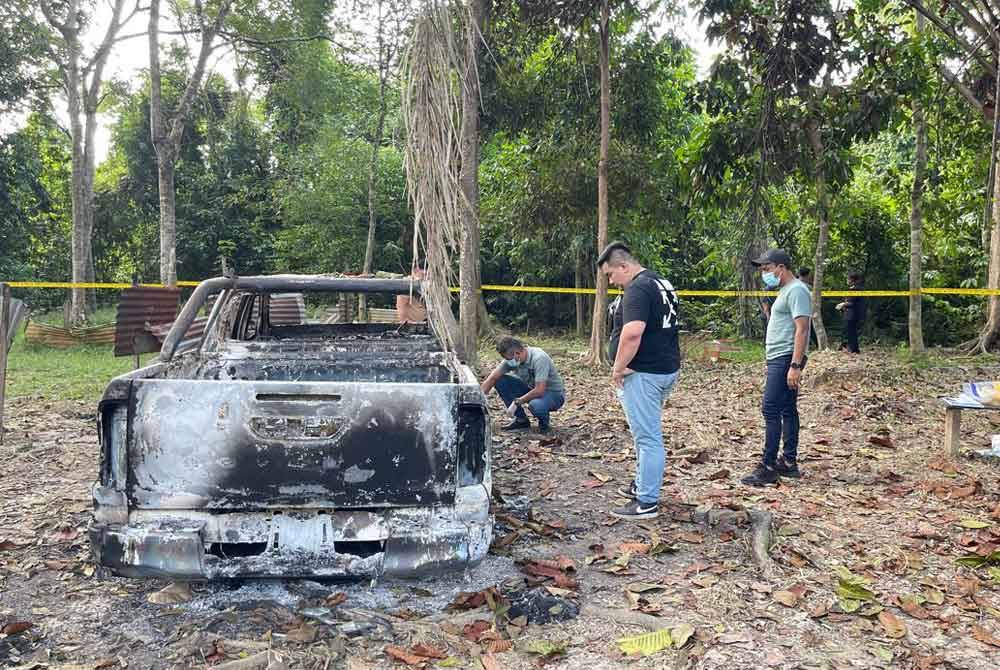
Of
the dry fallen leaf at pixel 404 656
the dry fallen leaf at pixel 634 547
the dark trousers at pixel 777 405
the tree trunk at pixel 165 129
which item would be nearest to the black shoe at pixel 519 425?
the dark trousers at pixel 777 405

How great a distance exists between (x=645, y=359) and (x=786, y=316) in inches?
62.5

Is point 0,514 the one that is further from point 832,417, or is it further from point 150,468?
point 832,417

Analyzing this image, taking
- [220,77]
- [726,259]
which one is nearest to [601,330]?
[726,259]

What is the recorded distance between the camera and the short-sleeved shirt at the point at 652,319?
17.0 feet

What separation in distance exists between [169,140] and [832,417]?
44.6 ft

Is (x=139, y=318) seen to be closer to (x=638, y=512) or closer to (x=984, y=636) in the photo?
(x=638, y=512)

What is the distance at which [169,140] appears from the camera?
16438mm

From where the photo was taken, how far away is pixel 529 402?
8.02m

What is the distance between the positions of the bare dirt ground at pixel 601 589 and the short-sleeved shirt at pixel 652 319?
3.43ft

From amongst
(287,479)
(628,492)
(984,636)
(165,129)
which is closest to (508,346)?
(628,492)

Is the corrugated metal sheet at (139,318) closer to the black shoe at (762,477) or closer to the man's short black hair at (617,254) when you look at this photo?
the man's short black hair at (617,254)

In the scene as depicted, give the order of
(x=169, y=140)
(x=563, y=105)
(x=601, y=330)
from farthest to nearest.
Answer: (x=169, y=140) < (x=563, y=105) < (x=601, y=330)

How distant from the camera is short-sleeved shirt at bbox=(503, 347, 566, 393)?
7918 millimetres

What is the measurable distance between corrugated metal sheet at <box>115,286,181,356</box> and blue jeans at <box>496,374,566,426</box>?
3.80 metres
